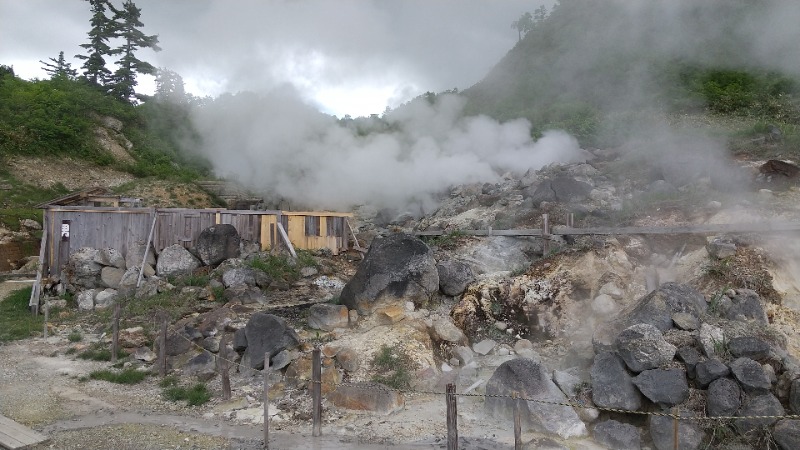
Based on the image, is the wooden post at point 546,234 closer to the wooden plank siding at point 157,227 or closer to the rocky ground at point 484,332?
the rocky ground at point 484,332

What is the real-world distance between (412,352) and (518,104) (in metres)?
29.9

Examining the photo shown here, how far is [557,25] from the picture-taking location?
45500mm

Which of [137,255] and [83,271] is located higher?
[137,255]

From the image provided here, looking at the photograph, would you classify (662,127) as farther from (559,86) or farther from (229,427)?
(229,427)

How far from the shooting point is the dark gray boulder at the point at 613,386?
6711 millimetres

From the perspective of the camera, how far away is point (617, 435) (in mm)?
6246

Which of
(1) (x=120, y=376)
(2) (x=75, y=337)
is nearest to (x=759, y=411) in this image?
(1) (x=120, y=376)

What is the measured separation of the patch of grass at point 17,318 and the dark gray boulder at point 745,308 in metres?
13.6

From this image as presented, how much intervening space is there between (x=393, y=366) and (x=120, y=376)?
15.1ft

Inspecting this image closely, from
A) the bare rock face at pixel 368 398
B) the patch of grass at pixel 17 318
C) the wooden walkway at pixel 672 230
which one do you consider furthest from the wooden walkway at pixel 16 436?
the wooden walkway at pixel 672 230

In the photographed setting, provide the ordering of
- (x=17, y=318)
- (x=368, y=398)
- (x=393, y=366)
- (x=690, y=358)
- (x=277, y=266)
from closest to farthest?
(x=690, y=358)
(x=368, y=398)
(x=393, y=366)
(x=17, y=318)
(x=277, y=266)

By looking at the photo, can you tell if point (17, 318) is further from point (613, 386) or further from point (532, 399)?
point (613, 386)

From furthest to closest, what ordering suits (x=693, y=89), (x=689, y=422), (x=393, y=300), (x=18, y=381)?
(x=693, y=89), (x=393, y=300), (x=18, y=381), (x=689, y=422)

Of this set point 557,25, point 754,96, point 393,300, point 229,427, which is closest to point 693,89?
point 754,96
